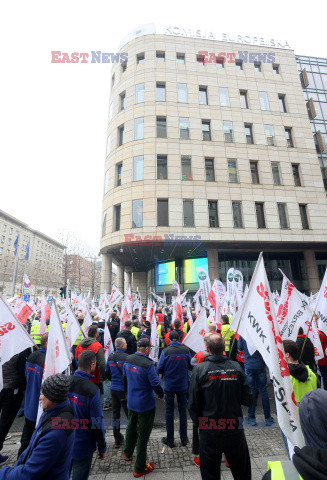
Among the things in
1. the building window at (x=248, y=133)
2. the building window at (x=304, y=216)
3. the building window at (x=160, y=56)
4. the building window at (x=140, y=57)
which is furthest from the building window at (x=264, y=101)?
the building window at (x=140, y=57)

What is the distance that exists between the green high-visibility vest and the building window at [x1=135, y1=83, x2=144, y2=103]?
101 ft

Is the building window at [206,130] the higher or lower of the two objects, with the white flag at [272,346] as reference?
higher

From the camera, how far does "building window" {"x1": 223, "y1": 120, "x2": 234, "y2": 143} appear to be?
27297mm

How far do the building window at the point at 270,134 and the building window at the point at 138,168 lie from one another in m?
14.6

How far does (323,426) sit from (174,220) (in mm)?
22718

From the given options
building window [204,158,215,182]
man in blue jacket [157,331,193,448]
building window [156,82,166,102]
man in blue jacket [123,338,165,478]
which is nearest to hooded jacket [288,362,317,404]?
man in blue jacket [123,338,165,478]

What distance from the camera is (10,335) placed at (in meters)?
4.02

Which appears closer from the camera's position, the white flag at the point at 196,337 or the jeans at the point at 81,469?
the jeans at the point at 81,469

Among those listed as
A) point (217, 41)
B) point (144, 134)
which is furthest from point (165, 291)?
point (217, 41)

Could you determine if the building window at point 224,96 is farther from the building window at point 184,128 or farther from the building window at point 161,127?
the building window at point 161,127

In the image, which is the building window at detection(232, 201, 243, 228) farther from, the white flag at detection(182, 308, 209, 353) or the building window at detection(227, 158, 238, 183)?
the white flag at detection(182, 308, 209, 353)

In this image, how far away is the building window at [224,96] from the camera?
92.4ft

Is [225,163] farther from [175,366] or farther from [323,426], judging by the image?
[323,426]

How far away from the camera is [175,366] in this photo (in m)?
4.87
